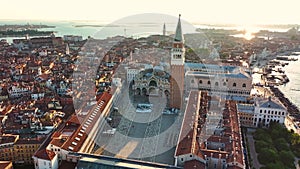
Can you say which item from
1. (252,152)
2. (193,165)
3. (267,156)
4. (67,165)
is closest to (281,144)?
(252,152)

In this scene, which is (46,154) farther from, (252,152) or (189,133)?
(252,152)

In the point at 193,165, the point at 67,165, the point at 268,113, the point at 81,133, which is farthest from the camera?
the point at 268,113

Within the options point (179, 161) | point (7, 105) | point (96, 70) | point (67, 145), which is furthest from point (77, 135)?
point (96, 70)

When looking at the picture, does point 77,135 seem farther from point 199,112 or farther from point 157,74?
point 157,74

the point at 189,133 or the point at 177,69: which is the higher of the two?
A: the point at 177,69

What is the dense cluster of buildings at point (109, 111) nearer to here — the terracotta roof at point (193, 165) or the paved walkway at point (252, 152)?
the terracotta roof at point (193, 165)


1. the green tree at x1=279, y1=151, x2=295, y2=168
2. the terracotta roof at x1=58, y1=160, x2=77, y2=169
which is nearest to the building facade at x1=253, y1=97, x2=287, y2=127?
the green tree at x1=279, y1=151, x2=295, y2=168

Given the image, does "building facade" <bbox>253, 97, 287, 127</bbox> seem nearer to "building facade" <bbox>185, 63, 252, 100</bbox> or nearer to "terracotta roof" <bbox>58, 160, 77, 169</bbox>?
"building facade" <bbox>185, 63, 252, 100</bbox>

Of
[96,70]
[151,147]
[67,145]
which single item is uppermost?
[96,70]
